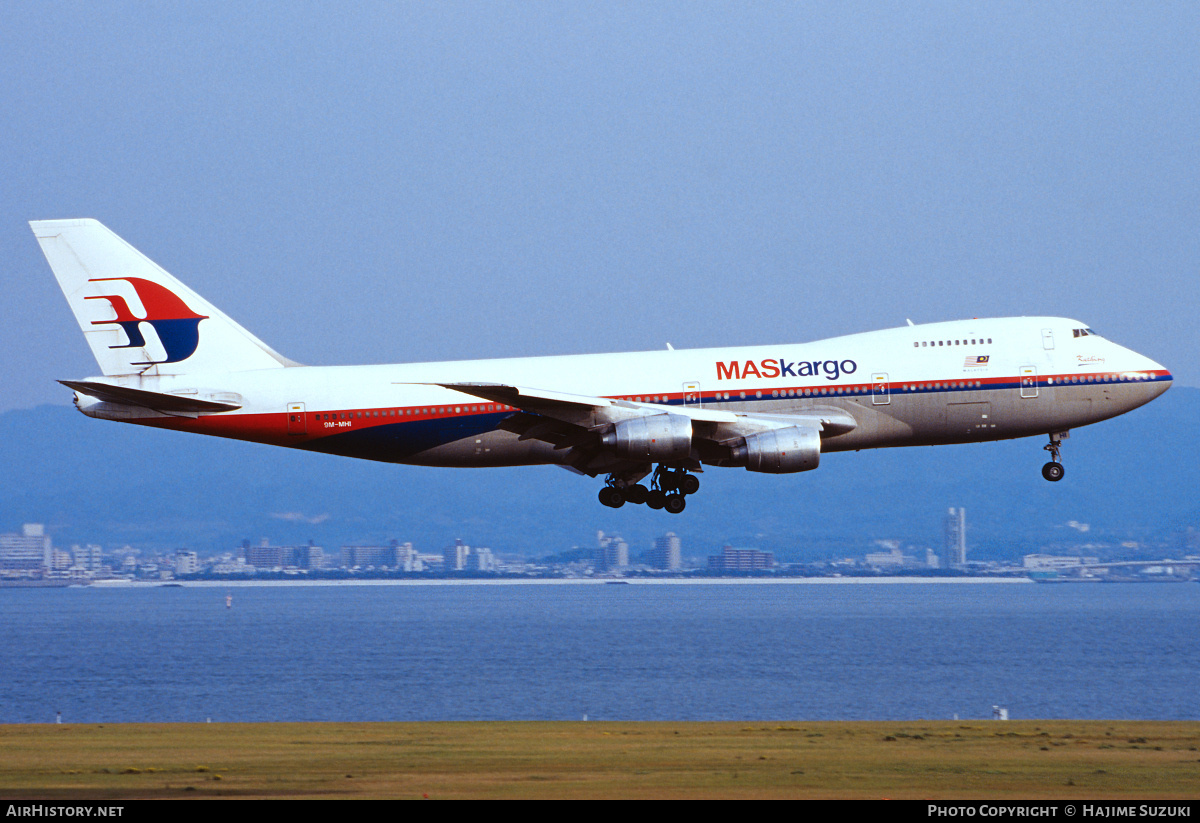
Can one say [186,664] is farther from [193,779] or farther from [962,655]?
[193,779]

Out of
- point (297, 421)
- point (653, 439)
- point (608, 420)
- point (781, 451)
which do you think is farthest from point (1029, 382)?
point (297, 421)

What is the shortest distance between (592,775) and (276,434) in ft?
52.3

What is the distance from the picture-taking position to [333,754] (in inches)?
1731

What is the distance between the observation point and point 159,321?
45.8 metres

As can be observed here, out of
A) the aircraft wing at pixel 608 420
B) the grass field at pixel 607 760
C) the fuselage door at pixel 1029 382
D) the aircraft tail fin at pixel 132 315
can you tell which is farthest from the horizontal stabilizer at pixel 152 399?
the fuselage door at pixel 1029 382

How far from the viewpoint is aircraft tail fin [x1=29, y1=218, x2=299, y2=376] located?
45.4 metres

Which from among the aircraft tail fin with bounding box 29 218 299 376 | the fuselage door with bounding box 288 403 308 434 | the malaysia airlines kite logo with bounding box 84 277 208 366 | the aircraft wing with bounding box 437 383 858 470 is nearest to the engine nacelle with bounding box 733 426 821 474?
the aircraft wing with bounding box 437 383 858 470

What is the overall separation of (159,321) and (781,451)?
21717 mm

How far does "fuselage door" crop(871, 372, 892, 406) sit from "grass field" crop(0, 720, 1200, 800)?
11.2 meters

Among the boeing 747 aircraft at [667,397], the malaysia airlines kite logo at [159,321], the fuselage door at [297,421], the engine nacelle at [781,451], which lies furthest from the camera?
the malaysia airlines kite logo at [159,321]

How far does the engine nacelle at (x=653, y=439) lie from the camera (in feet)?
133

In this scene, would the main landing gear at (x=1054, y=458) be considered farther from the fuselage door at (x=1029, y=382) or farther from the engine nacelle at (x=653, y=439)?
the engine nacelle at (x=653, y=439)

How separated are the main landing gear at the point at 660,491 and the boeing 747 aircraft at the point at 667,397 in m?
0.05

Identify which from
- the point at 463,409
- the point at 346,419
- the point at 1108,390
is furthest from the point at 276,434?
the point at 1108,390
